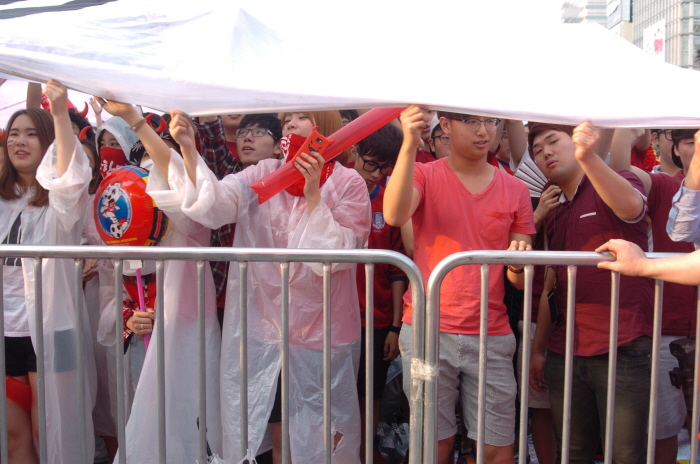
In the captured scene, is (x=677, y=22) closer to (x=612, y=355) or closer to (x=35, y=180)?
(x=612, y=355)

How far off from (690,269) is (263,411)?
70.6 inches

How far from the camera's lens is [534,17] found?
2332mm

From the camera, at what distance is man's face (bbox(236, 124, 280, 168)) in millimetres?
3275

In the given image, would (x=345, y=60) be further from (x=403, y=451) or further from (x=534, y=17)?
(x=403, y=451)

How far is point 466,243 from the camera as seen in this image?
105 inches

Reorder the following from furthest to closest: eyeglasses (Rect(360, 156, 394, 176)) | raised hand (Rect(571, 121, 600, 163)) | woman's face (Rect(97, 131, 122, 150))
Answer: woman's face (Rect(97, 131, 122, 150)), eyeglasses (Rect(360, 156, 394, 176)), raised hand (Rect(571, 121, 600, 163))

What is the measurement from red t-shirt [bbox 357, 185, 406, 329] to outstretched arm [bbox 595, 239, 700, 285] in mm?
1317

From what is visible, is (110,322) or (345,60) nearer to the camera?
(345,60)

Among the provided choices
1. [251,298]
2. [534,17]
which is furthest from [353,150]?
[534,17]

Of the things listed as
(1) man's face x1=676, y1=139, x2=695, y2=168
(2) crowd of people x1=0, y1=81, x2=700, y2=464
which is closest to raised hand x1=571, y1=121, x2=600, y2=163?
(2) crowd of people x1=0, y1=81, x2=700, y2=464

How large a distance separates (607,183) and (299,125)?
4.56ft

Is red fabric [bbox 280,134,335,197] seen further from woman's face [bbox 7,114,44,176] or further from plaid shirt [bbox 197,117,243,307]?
woman's face [bbox 7,114,44,176]

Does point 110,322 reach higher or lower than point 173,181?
lower

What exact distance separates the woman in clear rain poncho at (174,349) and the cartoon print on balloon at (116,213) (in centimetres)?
13
